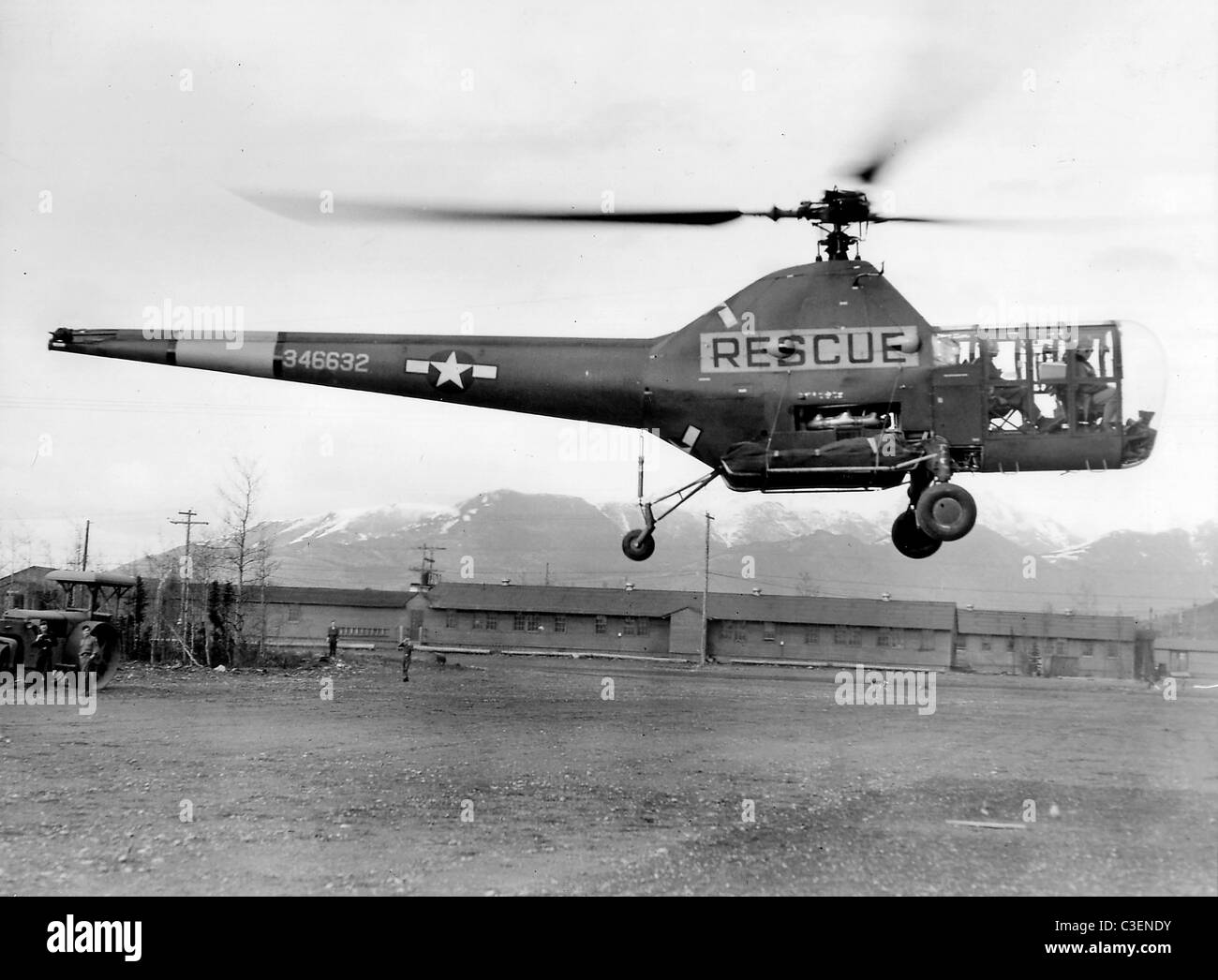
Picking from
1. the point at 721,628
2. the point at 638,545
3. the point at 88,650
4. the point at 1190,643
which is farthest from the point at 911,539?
the point at 1190,643

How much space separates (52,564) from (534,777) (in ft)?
141

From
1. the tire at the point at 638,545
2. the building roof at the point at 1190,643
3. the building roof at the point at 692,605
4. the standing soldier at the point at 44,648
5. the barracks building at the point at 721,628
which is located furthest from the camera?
the building roof at the point at 1190,643

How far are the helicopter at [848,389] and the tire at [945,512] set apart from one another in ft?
0.07

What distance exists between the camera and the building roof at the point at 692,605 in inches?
2702

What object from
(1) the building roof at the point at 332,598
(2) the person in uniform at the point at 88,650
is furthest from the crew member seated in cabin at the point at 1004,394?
(1) the building roof at the point at 332,598

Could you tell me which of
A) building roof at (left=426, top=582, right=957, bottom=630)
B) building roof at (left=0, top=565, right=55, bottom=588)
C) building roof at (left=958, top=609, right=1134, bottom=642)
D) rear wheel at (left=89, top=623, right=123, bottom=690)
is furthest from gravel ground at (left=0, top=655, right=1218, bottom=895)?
building roof at (left=958, top=609, right=1134, bottom=642)

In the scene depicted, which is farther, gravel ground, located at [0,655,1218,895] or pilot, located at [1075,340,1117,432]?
pilot, located at [1075,340,1117,432]

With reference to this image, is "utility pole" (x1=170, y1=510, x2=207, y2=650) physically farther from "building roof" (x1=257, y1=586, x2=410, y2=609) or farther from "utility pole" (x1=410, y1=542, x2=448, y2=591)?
"building roof" (x1=257, y1=586, x2=410, y2=609)

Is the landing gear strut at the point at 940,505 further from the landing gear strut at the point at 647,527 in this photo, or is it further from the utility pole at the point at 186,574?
the utility pole at the point at 186,574

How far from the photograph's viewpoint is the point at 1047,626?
70438mm

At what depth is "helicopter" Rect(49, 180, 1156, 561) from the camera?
541 inches

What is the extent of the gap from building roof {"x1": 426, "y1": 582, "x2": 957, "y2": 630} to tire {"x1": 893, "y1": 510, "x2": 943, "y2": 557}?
54503mm

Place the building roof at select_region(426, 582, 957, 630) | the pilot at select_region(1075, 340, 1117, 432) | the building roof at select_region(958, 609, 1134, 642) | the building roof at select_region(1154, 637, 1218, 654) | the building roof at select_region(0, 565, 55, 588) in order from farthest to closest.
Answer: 1. the building roof at select_region(1154, 637, 1218, 654)
2. the building roof at select_region(958, 609, 1134, 642)
3. the building roof at select_region(426, 582, 957, 630)
4. the building roof at select_region(0, 565, 55, 588)
5. the pilot at select_region(1075, 340, 1117, 432)
